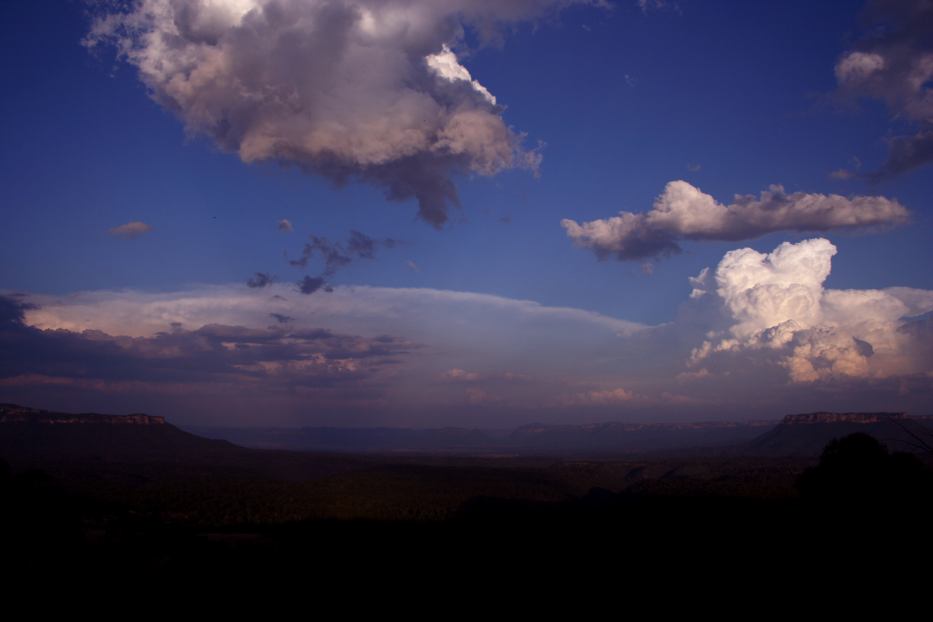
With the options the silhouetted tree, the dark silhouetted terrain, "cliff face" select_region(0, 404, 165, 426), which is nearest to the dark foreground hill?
"cliff face" select_region(0, 404, 165, 426)

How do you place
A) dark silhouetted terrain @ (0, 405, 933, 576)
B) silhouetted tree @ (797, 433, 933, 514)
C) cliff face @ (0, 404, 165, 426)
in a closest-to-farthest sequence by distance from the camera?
1. dark silhouetted terrain @ (0, 405, 933, 576)
2. silhouetted tree @ (797, 433, 933, 514)
3. cliff face @ (0, 404, 165, 426)

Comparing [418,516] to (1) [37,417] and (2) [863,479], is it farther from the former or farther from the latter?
(1) [37,417]

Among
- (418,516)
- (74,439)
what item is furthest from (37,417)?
(418,516)

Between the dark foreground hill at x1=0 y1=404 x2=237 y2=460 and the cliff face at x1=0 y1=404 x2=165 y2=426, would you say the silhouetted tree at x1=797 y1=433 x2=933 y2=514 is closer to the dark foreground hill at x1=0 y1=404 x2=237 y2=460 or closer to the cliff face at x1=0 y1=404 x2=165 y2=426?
the dark foreground hill at x1=0 y1=404 x2=237 y2=460

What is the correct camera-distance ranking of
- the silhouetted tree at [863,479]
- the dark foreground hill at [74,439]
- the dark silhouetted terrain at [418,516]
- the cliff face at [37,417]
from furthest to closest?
1. the cliff face at [37,417]
2. the dark foreground hill at [74,439]
3. the silhouetted tree at [863,479]
4. the dark silhouetted terrain at [418,516]

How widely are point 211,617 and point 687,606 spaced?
22953 mm

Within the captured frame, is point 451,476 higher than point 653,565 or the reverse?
the reverse

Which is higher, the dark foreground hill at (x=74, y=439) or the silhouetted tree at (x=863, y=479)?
the silhouetted tree at (x=863, y=479)

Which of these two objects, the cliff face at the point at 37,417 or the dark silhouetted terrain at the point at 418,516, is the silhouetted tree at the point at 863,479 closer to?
the dark silhouetted terrain at the point at 418,516

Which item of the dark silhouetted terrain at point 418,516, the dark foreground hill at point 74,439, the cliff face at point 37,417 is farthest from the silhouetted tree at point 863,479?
the cliff face at point 37,417

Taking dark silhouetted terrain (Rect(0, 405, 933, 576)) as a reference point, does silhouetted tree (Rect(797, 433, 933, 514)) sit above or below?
above

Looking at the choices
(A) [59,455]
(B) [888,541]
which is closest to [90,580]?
(B) [888,541]

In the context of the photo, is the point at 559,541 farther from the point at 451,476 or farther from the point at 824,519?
the point at 451,476

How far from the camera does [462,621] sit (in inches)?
1190
